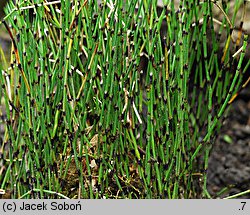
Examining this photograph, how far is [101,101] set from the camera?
51.3 inches

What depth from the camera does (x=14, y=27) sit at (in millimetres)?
1370

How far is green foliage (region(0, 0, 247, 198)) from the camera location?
124cm

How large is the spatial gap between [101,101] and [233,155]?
1154mm

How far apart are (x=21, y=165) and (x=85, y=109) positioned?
237mm

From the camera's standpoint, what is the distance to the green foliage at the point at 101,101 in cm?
124

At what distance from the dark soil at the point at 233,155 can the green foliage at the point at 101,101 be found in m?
0.83
